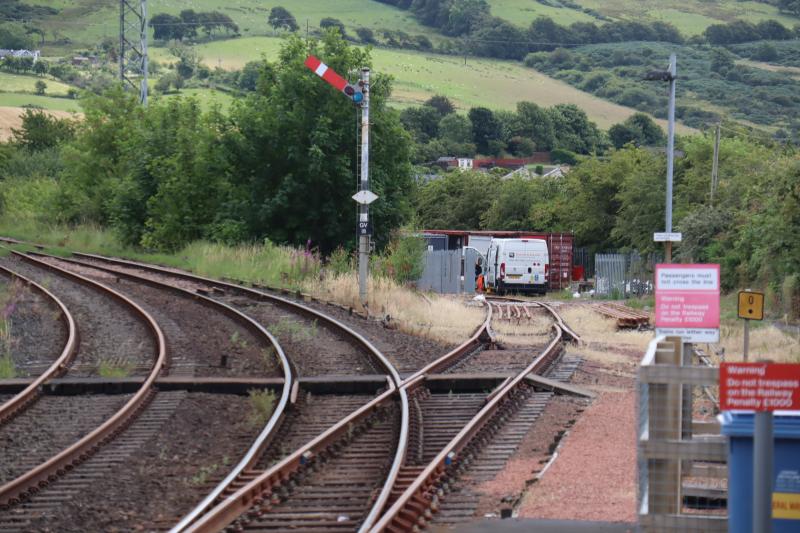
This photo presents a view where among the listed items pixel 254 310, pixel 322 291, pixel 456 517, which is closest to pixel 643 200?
pixel 322 291

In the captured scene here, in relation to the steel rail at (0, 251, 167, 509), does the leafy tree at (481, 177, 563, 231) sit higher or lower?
higher

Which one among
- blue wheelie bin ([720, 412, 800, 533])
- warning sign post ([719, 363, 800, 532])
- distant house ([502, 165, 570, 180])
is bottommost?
blue wheelie bin ([720, 412, 800, 533])

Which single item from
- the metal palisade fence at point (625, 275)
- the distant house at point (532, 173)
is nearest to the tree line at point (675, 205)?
the metal palisade fence at point (625, 275)

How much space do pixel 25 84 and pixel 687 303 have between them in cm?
14804

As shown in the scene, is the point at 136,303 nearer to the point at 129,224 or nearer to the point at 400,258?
the point at 400,258

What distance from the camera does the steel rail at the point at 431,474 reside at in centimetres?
830

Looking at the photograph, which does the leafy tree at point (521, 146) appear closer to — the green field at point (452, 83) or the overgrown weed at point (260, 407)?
the green field at point (452, 83)

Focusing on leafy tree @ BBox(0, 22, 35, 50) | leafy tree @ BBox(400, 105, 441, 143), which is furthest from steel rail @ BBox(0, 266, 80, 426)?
leafy tree @ BBox(0, 22, 35, 50)

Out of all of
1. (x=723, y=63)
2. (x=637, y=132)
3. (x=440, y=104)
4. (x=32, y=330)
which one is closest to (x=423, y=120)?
(x=440, y=104)

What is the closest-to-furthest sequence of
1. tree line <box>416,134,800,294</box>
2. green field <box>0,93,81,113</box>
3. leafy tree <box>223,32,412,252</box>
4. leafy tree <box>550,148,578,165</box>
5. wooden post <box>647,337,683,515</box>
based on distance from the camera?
wooden post <box>647,337,683,515</box> → tree line <box>416,134,800,294</box> → leafy tree <box>223,32,412,252</box> → green field <box>0,93,81,113</box> → leafy tree <box>550,148,578,165</box>

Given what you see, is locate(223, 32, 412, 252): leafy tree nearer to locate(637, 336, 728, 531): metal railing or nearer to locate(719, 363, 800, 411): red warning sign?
locate(637, 336, 728, 531): metal railing

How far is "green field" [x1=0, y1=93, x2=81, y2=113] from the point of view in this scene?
125 metres

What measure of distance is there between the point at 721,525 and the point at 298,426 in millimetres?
6188

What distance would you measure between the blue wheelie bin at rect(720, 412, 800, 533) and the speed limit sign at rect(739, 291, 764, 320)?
10.6 meters
